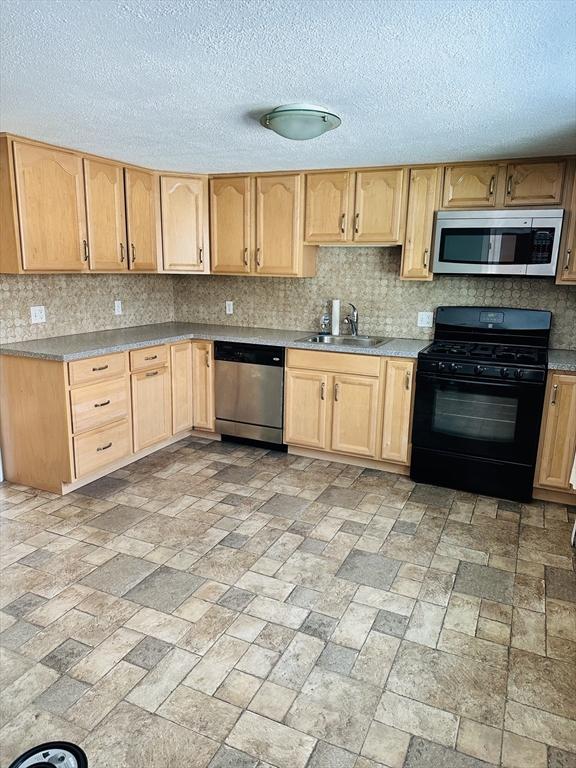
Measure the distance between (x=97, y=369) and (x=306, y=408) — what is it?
1514mm

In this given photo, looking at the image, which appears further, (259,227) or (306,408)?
(259,227)

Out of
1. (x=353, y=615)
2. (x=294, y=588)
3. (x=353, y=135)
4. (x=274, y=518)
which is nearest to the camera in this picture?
(x=353, y=615)

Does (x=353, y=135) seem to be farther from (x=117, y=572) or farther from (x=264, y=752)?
(x=264, y=752)

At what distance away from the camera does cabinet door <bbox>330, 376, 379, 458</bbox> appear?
377cm

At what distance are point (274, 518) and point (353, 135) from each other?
7.27 feet

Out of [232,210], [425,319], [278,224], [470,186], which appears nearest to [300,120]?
[470,186]

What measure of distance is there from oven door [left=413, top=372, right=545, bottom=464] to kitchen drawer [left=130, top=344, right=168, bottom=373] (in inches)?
A: 74.2

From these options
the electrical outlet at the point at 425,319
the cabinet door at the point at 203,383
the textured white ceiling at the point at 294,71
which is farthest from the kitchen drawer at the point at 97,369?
the electrical outlet at the point at 425,319

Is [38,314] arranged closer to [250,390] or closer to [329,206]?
[250,390]

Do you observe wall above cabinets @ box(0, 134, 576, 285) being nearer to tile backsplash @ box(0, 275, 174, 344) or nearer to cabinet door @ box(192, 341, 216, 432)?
tile backsplash @ box(0, 275, 174, 344)

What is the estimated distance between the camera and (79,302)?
4004 mm

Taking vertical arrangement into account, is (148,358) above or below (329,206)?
below

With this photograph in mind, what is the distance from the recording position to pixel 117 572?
255cm

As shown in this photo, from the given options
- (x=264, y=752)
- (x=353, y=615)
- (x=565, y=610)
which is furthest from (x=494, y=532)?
(x=264, y=752)
